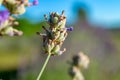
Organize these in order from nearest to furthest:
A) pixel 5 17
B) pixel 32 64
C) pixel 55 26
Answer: pixel 5 17, pixel 55 26, pixel 32 64

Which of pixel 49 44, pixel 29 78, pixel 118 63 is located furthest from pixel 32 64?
pixel 49 44

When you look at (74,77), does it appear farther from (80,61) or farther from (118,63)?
(118,63)

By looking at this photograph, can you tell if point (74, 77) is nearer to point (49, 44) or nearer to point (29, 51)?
point (49, 44)

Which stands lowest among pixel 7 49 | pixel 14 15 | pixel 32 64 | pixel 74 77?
pixel 7 49

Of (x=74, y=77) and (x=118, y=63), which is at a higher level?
(x=74, y=77)

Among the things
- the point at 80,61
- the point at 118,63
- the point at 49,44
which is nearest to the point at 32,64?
the point at 118,63

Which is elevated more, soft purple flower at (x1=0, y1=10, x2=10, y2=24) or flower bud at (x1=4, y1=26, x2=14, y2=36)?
soft purple flower at (x1=0, y1=10, x2=10, y2=24)

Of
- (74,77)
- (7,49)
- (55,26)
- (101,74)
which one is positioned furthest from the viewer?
(7,49)

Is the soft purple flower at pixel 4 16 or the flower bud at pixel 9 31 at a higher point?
the soft purple flower at pixel 4 16

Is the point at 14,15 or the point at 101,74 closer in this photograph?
the point at 14,15
